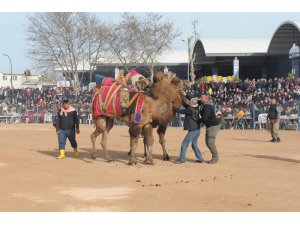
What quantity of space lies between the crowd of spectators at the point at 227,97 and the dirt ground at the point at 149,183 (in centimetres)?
1457

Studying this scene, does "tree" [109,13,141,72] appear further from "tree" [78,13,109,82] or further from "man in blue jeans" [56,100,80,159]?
"man in blue jeans" [56,100,80,159]

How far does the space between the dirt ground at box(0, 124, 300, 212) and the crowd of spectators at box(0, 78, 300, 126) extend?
1457 centimetres

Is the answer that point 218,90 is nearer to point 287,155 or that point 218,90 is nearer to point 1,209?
point 287,155

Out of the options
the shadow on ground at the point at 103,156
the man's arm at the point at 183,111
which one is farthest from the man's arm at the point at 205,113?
the shadow on ground at the point at 103,156

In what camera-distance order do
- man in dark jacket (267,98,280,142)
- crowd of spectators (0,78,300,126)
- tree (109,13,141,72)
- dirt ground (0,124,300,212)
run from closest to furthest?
dirt ground (0,124,300,212) → man in dark jacket (267,98,280,142) → crowd of spectators (0,78,300,126) → tree (109,13,141,72)

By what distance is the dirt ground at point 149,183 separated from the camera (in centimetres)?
823

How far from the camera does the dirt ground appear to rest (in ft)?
27.0

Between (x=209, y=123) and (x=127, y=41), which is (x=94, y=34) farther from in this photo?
(x=209, y=123)

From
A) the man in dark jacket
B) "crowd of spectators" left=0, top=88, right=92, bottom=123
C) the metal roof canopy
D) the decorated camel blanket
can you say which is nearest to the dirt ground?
the decorated camel blanket

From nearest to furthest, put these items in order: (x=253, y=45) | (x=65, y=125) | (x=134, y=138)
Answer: (x=134, y=138) → (x=65, y=125) → (x=253, y=45)

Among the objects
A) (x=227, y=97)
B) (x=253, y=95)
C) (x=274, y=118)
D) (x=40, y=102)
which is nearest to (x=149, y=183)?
(x=274, y=118)

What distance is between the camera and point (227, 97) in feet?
112

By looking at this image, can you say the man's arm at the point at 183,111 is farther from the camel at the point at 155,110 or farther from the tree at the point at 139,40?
the tree at the point at 139,40

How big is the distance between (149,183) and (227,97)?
24.6m
